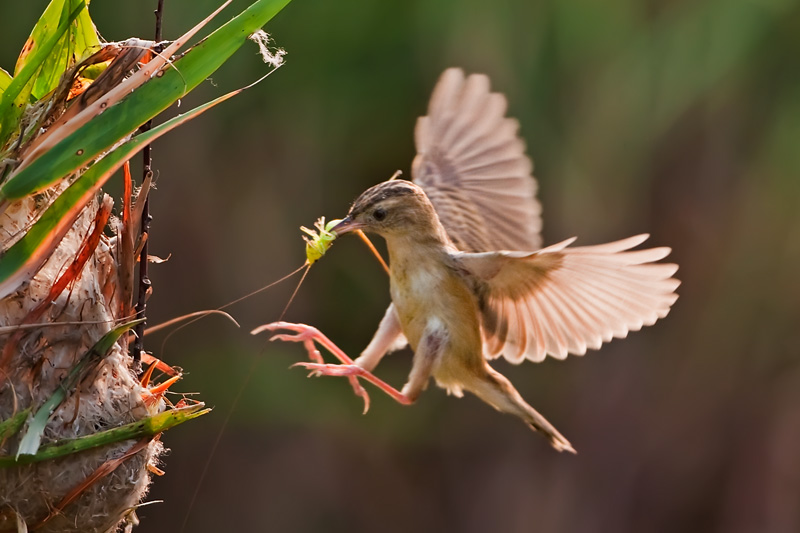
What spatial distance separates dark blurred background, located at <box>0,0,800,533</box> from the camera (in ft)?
15.0

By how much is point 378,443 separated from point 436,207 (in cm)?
277

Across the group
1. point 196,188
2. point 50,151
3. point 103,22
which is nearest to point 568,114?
point 196,188

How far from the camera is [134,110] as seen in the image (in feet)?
4.91

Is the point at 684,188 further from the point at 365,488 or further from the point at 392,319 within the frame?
the point at 392,319

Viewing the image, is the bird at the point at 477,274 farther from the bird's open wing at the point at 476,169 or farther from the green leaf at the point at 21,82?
the green leaf at the point at 21,82

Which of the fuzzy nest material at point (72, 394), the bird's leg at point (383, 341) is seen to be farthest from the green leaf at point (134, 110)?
the bird's leg at point (383, 341)

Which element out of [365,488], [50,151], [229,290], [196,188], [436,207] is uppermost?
[50,151]

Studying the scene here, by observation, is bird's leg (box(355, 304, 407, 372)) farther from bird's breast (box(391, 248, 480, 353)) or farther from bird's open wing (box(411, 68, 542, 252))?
bird's open wing (box(411, 68, 542, 252))

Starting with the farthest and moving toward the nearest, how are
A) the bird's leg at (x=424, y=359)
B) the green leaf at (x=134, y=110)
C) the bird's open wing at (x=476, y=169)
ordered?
the bird's open wing at (x=476, y=169)
the bird's leg at (x=424, y=359)
the green leaf at (x=134, y=110)

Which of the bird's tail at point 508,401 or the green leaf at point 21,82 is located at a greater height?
the green leaf at point 21,82

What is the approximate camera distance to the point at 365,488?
5.43m

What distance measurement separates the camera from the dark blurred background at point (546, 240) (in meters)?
4.57

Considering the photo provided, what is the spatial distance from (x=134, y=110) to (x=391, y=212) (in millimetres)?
952

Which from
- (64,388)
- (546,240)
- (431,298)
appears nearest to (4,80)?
(64,388)
